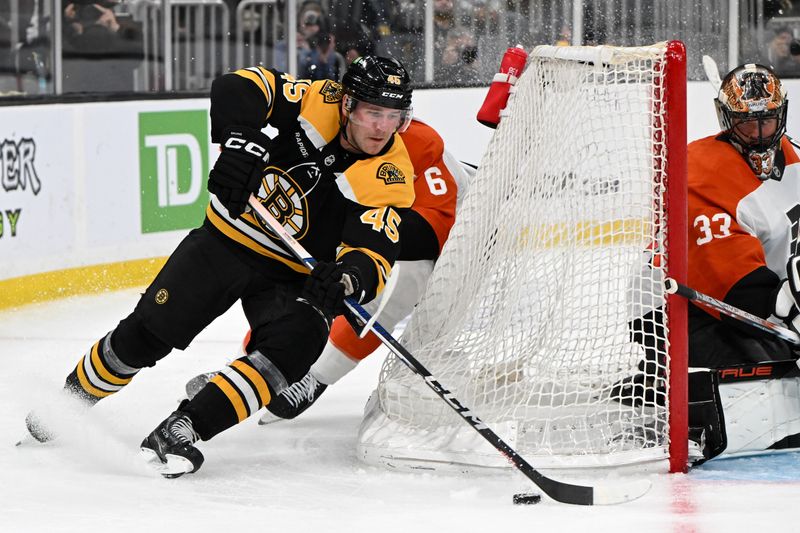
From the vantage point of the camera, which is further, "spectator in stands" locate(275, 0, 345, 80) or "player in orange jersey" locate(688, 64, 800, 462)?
"spectator in stands" locate(275, 0, 345, 80)

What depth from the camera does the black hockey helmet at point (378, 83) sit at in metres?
2.94

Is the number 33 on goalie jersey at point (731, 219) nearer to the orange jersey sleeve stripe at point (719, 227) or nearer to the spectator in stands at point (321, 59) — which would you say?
the orange jersey sleeve stripe at point (719, 227)

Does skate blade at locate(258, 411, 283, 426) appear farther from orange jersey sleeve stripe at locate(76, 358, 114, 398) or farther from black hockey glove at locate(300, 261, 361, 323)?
black hockey glove at locate(300, 261, 361, 323)

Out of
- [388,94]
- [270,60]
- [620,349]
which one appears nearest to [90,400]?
[388,94]

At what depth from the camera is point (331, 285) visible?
2.80m

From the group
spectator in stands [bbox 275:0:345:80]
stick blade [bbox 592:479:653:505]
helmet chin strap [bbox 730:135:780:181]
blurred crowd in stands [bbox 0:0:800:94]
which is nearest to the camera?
stick blade [bbox 592:479:653:505]

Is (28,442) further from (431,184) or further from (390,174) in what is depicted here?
(431,184)

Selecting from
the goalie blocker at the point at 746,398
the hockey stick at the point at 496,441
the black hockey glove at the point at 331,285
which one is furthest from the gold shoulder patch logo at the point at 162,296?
the goalie blocker at the point at 746,398

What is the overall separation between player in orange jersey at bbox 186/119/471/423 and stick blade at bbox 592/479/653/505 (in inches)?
35.2

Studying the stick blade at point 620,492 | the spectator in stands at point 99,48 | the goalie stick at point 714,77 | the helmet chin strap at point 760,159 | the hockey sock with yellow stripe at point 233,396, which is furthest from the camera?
the spectator in stands at point 99,48

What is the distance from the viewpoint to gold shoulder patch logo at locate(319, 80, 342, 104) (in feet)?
10.2

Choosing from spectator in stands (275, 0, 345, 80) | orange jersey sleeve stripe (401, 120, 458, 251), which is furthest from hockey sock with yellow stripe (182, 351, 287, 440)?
spectator in stands (275, 0, 345, 80)

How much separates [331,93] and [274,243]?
36 centimetres

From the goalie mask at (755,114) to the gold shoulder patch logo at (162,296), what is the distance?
133 centimetres
